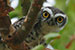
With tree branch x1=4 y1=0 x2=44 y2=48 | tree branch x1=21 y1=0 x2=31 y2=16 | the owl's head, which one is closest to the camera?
tree branch x1=4 y1=0 x2=44 y2=48

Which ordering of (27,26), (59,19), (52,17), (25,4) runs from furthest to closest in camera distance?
(59,19) < (52,17) < (25,4) < (27,26)

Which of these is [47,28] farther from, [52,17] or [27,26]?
[27,26]

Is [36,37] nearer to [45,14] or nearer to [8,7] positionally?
[45,14]

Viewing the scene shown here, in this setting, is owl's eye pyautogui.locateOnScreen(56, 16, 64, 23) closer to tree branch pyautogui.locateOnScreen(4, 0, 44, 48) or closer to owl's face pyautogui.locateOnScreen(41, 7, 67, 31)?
owl's face pyautogui.locateOnScreen(41, 7, 67, 31)

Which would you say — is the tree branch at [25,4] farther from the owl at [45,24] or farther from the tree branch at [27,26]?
the tree branch at [27,26]

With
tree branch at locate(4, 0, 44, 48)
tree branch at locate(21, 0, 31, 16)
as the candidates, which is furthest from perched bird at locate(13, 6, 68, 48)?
tree branch at locate(4, 0, 44, 48)

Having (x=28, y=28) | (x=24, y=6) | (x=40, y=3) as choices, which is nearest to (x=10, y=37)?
(x=28, y=28)

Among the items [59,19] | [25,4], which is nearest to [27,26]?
[25,4]
